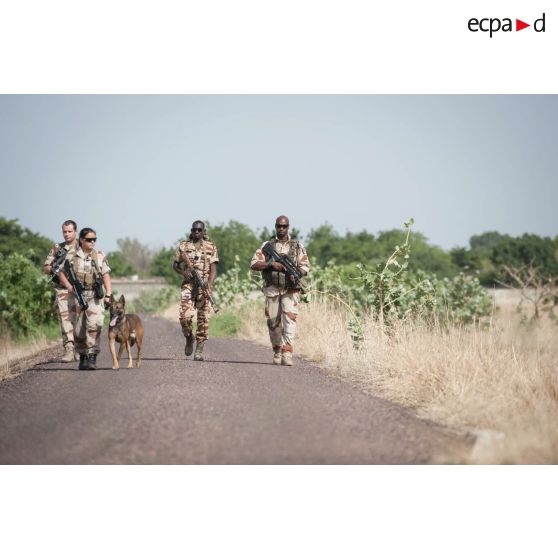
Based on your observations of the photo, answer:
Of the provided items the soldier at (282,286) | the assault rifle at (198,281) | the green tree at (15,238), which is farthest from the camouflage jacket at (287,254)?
the green tree at (15,238)

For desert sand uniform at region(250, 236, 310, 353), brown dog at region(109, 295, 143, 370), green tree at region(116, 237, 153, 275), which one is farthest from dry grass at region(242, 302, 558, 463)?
green tree at region(116, 237, 153, 275)

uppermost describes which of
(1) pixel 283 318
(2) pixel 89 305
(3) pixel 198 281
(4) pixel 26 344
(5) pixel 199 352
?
(3) pixel 198 281

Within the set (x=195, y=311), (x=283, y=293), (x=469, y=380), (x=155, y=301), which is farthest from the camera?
(x=155, y=301)

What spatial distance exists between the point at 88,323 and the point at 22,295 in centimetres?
939

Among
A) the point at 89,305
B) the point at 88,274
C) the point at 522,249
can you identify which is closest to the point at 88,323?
the point at 89,305

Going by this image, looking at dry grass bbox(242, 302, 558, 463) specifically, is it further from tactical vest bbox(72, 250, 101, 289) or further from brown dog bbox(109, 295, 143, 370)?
tactical vest bbox(72, 250, 101, 289)

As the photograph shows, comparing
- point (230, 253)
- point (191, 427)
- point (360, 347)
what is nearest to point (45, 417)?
point (191, 427)

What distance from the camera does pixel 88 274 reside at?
11.2 meters

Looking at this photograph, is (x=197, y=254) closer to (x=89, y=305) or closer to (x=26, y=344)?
(x=89, y=305)

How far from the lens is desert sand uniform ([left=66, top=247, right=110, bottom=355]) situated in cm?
1116

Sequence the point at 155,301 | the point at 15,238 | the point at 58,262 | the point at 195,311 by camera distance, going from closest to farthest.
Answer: the point at 58,262, the point at 195,311, the point at 155,301, the point at 15,238

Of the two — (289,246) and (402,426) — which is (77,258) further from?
(402,426)

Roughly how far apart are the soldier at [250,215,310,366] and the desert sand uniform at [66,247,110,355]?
2421 mm

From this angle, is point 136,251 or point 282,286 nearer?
point 282,286
